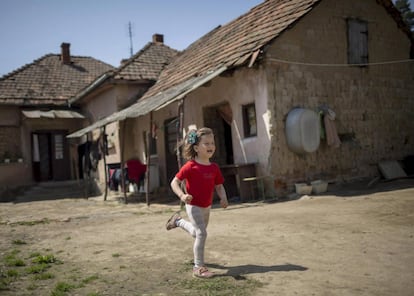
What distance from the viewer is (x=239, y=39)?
37.7ft

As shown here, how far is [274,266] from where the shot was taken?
3.76 meters

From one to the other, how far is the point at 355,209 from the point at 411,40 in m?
8.86

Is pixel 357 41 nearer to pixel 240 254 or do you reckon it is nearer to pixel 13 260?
pixel 240 254

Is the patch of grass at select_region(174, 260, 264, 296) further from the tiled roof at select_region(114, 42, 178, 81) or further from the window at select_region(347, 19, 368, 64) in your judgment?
the tiled roof at select_region(114, 42, 178, 81)

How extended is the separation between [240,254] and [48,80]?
1769 cm

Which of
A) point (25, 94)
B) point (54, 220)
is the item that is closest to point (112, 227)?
point (54, 220)

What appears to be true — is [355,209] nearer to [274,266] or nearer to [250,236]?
[250,236]

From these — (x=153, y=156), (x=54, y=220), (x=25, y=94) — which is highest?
(x=25, y=94)

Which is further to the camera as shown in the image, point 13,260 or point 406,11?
point 406,11

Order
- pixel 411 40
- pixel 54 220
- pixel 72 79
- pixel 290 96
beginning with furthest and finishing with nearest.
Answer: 1. pixel 72 79
2. pixel 411 40
3. pixel 290 96
4. pixel 54 220

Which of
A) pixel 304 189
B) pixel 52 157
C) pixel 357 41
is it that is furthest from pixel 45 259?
pixel 52 157

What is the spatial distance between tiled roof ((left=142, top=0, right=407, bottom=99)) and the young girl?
5.91 metres

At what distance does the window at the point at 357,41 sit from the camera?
1115 centimetres

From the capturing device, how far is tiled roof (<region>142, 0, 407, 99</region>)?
32.1 ft
